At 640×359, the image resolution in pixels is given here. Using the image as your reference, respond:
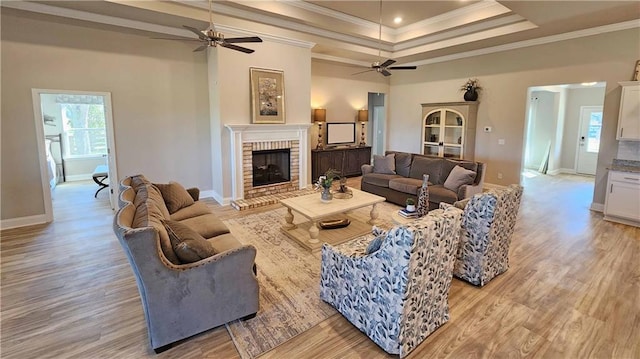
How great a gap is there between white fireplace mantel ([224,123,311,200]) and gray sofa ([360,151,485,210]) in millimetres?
1564

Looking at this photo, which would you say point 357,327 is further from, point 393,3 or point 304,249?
point 393,3

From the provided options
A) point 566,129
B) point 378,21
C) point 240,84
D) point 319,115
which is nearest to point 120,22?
point 240,84

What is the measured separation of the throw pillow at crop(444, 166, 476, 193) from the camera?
5.20 m

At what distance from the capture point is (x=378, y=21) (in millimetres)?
6754

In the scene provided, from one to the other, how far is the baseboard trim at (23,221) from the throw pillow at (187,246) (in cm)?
399

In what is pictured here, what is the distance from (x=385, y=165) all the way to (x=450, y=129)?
2.51 meters

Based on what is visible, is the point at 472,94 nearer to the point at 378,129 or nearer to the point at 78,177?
the point at 378,129

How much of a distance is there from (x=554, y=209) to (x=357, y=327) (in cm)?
517

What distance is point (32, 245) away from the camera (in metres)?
4.14

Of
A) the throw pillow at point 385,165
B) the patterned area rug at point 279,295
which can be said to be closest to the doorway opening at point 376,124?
the throw pillow at point 385,165

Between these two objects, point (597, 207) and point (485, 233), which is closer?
point (485, 233)

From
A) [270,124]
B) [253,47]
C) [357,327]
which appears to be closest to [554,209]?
[357,327]

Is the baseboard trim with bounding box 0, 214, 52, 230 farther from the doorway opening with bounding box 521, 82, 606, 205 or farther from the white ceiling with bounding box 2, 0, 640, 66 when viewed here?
the doorway opening with bounding box 521, 82, 606, 205

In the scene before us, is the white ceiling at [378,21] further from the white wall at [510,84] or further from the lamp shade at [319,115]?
the lamp shade at [319,115]
